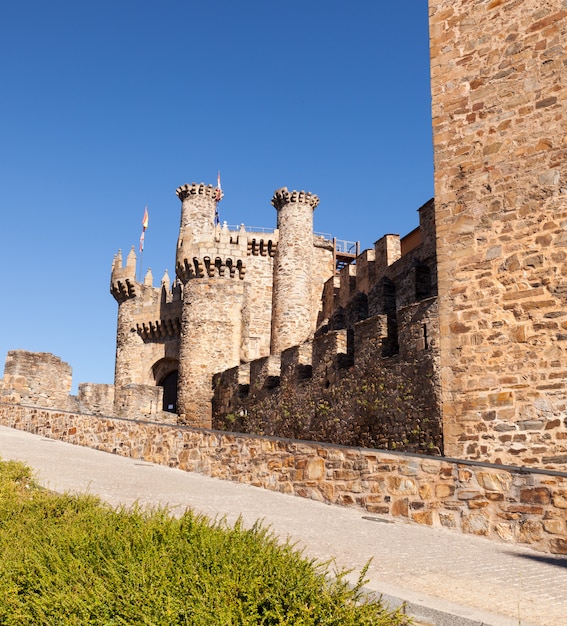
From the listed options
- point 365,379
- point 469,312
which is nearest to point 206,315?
point 365,379

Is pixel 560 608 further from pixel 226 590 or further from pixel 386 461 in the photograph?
pixel 386 461

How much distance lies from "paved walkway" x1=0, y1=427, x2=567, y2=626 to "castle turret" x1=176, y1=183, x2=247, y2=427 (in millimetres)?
15014

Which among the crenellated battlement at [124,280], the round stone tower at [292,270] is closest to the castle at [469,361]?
the round stone tower at [292,270]

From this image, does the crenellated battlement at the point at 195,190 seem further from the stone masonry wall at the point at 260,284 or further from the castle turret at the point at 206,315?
the castle turret at the point at 206,315

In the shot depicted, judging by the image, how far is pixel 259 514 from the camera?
698 cm

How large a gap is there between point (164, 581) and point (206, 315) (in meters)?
22.8

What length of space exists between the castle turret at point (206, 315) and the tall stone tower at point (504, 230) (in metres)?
16.9

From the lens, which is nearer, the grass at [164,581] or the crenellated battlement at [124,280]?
the grass at [164,581]

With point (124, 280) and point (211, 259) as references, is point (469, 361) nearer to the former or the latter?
point (211, 259)

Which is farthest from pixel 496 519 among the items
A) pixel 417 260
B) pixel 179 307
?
pixel 179 307

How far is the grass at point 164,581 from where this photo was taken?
3.48 metres

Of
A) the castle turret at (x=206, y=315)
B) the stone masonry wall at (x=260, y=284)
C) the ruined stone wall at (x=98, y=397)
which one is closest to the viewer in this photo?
the castle turret at (x=206, y=315)

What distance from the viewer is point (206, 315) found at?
26438 mm

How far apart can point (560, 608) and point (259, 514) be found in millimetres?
3416
